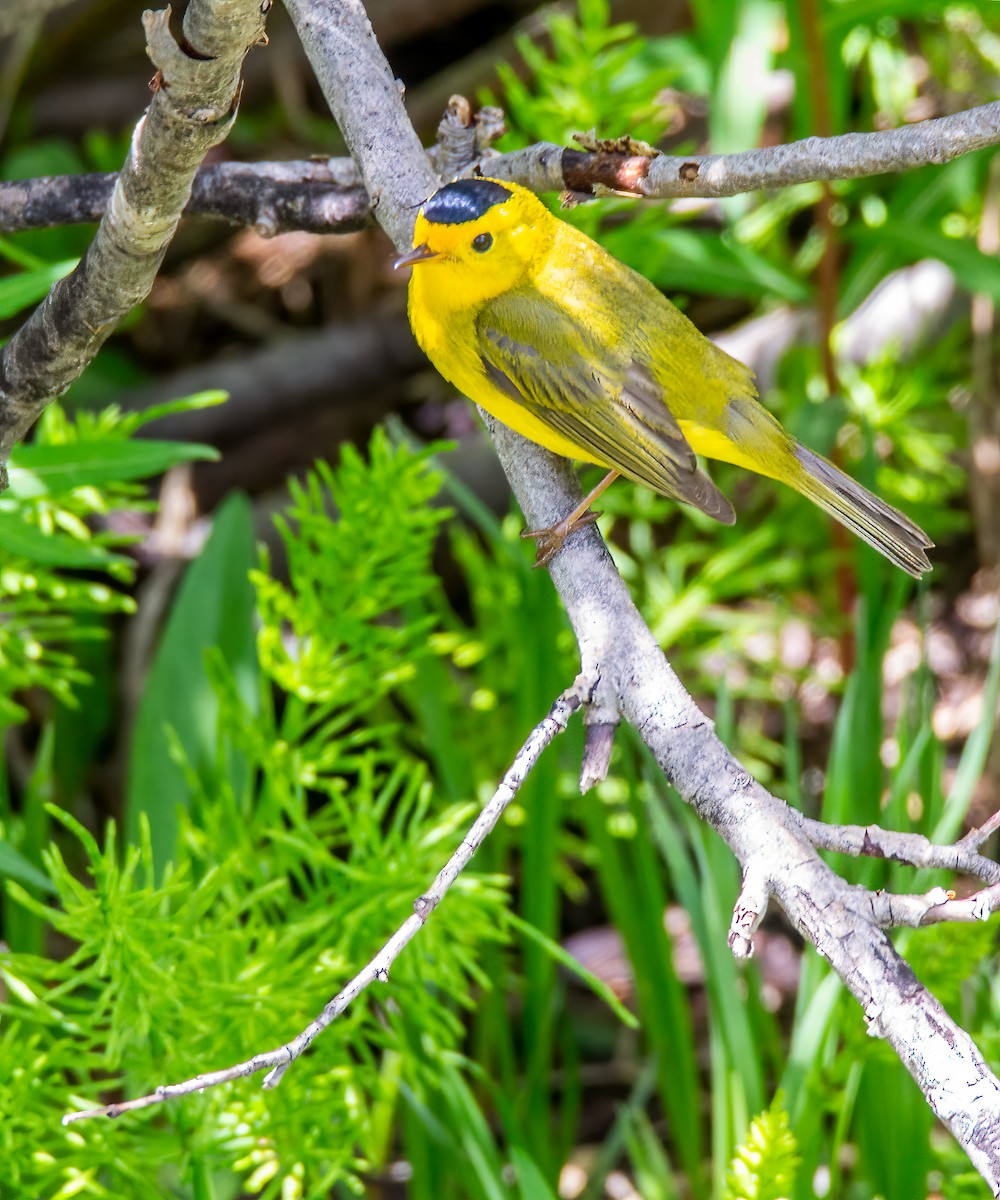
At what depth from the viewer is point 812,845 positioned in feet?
4.26

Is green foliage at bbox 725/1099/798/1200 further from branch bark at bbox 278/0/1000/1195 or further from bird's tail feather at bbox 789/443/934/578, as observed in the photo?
bird's tail feather at bbox 789/443/934/578

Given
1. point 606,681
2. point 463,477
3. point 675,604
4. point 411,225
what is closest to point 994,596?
point 675,604

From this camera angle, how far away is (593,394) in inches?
87.7

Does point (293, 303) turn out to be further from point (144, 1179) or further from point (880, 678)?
point (144, 1179)

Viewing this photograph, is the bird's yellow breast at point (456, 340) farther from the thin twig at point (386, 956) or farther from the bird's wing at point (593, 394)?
the thin twig at point (386, 956)

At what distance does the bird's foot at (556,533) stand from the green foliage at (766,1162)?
782 mm

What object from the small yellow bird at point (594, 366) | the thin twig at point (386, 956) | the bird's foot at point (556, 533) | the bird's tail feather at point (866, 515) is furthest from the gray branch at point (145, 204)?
the bird's tail feather at point (866, 515)

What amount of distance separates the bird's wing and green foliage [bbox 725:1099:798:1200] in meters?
1.02

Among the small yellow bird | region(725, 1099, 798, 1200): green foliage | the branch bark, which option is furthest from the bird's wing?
region(725, 1099, 798, 1200): green foliage

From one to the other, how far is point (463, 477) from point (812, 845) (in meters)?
2.45

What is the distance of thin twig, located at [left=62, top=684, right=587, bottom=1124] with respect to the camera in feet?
3.70

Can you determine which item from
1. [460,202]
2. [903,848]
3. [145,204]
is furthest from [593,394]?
[903,848]

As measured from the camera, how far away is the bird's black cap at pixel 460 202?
1.96m

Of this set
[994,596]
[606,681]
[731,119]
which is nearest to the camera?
[606,681]
